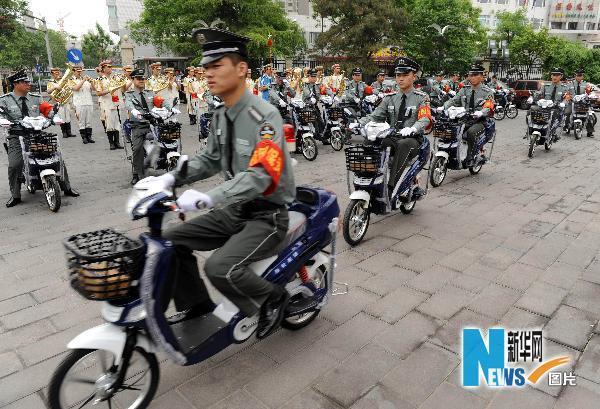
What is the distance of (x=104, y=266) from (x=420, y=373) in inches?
84.3

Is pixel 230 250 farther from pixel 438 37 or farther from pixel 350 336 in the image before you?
pixel 438 37

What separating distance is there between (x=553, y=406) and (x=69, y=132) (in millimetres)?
14412

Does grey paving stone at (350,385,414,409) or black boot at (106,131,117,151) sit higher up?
black boot at (106,131,117,151)

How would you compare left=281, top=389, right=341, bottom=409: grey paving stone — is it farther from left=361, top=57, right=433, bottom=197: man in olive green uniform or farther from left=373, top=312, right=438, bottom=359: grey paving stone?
left=361, top=57, right=433, bottom=197: man in olive green uniform

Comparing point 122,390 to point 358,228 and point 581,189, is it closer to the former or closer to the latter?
point 358,228

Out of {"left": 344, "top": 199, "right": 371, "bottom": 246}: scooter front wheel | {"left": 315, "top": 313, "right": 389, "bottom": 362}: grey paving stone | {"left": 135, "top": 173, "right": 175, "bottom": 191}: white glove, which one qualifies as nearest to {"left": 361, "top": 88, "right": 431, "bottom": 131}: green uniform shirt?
{"left": 344, "top": 199, "right": 371, "bottom": 246}: scooter front wheel

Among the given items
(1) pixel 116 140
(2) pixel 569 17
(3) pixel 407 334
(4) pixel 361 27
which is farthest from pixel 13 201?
(2) pixel 569 17

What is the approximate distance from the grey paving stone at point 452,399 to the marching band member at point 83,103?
485 inches

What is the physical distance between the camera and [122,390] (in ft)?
8.57

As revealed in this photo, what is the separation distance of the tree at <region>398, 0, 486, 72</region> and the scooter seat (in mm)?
31426

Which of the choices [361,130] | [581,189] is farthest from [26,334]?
[581,189]

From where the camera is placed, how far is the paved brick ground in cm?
284

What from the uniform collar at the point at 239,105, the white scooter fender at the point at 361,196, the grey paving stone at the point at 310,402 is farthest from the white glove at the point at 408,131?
the grey paving stone at the point at 310,402

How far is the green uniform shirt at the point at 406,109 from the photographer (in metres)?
5.66
